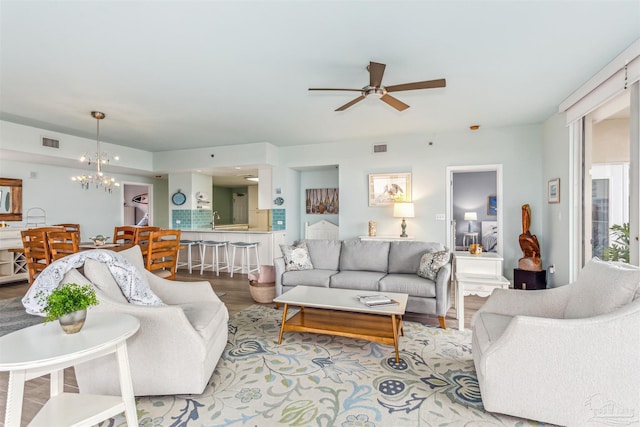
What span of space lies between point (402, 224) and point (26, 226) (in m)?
6.92

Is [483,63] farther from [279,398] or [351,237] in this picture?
[351,237]

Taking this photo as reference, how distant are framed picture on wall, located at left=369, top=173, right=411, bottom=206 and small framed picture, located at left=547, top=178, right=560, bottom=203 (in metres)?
2.14

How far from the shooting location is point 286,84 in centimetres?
349

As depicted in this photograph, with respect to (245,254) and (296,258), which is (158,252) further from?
(245,254)

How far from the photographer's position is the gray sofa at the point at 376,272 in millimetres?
3453

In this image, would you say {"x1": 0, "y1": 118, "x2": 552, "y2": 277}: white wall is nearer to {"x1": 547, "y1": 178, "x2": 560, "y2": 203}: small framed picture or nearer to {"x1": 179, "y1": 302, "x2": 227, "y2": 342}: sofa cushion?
{"x1": 547, "y1": 178, "x2": 560, "y2": 203}: small framed picture

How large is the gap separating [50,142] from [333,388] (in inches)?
239

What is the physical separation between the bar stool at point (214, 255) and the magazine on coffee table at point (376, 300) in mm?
4198

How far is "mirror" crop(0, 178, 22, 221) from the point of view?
560cm

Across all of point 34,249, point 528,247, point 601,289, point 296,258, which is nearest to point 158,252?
point 34,249

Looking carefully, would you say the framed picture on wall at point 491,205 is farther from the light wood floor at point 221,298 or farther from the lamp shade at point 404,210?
the light wood floor at point 221,298

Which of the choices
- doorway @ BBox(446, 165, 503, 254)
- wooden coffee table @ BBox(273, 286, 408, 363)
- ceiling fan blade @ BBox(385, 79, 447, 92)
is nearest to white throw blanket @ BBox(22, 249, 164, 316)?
wooden coffee table @ BBox(273, 286, 408, 363)

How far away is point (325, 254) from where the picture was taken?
445cm

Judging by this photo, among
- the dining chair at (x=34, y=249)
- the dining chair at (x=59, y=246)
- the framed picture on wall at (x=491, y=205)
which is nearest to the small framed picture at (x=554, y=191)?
the framed picture on wall at (x=491, y=205)
